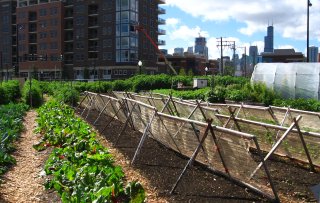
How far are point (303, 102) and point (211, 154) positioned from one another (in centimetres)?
1422

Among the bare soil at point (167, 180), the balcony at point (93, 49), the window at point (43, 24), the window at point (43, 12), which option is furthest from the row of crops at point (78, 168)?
the window at point (43, 12)

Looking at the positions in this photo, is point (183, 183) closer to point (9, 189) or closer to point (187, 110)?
point (9, 189)

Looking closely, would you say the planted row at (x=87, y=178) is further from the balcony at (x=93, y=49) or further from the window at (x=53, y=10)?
the window at (x=53, y=10)

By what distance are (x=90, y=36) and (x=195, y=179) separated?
8933 cm

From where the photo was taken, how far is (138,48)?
90.1m

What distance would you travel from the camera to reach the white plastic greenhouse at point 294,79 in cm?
2452

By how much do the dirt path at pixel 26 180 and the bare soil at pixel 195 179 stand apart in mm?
1700

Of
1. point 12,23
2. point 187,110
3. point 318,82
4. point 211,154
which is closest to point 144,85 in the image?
point 318,82

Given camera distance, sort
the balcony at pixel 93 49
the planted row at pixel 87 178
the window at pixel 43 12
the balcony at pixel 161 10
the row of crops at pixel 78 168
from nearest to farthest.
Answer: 1. the planted row at pixel 87 178
2. the row of crops at pixel 78 168
3. the balcony at pixel 93 49
4. the window at pixel 43 12
5. the balcony at pixel 161 10

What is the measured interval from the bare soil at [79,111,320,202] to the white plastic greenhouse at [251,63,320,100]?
1585 centimetres

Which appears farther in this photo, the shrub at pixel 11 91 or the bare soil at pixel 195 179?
the shrub at pixel 11 91

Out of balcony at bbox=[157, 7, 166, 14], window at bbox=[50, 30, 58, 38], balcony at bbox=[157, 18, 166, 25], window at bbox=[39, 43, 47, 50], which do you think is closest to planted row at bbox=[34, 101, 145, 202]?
window at bbox=[50, 30, 58, 38]

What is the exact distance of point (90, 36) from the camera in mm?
94312

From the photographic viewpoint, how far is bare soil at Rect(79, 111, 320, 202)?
6.90 metres
